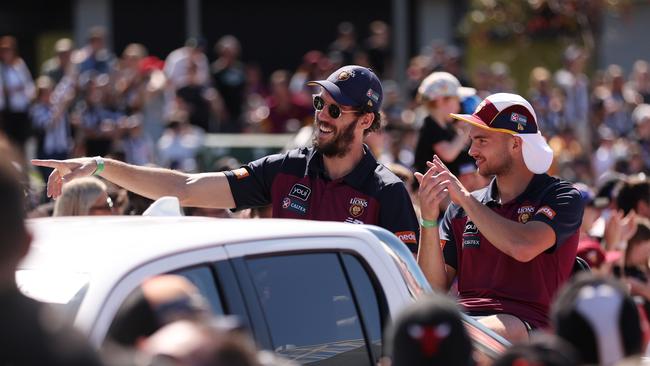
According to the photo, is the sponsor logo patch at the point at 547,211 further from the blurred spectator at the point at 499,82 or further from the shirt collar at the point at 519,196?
the blurred spectator at the point at 499,82

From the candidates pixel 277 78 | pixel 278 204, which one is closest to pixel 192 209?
pixel 278 204

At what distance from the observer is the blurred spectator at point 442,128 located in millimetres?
8836

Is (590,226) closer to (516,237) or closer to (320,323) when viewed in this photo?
(516,237)

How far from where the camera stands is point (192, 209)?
292 inches

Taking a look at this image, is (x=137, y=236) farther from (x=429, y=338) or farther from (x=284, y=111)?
(x=284, y=111)

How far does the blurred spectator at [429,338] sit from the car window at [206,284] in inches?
37.0

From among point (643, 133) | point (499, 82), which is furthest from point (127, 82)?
point (643, 133)

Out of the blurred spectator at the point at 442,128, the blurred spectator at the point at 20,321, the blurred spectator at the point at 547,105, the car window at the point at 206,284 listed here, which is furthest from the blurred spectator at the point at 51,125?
the blurred spectator at the point at 20,321

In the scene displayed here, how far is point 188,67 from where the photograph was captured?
17.6 meters

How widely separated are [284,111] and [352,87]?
12517 millimetres

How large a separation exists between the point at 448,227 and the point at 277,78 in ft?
41.3

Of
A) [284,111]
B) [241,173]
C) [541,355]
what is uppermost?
[541,355]

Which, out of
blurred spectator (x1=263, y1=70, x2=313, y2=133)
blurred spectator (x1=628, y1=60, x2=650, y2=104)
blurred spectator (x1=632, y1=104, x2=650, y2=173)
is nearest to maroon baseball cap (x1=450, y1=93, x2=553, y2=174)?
blurred spectator (x1=632, y1=104, x2=650, y2=173)

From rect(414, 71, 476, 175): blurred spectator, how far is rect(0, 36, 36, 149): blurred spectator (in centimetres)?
726
